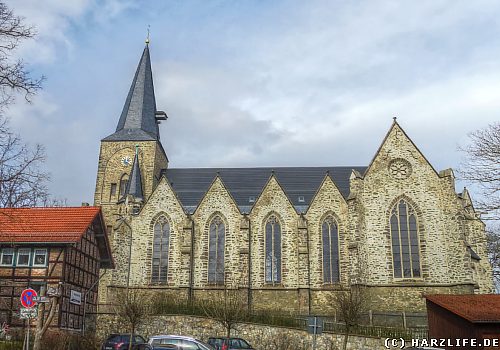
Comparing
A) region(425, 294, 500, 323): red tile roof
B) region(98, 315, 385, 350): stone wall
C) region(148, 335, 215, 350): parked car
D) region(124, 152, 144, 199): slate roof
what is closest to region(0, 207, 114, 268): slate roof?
region(98, 315, 385, 350): stone wall

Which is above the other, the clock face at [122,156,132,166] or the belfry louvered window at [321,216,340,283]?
the clock face at [122,156,132,166]

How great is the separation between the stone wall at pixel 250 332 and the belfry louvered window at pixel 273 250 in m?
8.45

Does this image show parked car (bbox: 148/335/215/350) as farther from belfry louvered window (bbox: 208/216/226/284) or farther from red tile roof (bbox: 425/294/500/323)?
belfry louvered window (bbox: 208/216/226/284)

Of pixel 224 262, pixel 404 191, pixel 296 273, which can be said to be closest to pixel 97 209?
pixel 224 262

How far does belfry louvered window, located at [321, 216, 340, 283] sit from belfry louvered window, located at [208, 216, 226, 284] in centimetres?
682

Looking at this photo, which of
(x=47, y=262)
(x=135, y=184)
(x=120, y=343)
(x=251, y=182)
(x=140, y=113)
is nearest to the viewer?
(x=120, y=343)

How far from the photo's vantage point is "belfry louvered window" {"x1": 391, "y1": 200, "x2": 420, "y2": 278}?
106 ft

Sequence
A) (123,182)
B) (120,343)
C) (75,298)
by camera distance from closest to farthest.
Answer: (120,343) → (75,298) → (123,182)

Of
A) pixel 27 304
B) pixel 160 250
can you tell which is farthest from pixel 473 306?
pixel 160 250

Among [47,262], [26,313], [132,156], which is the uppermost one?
[132,156]

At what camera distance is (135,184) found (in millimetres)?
39719

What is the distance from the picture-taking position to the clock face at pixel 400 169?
112 feet

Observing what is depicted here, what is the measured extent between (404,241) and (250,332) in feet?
41.6

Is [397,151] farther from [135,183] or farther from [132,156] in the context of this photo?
[132,156]
